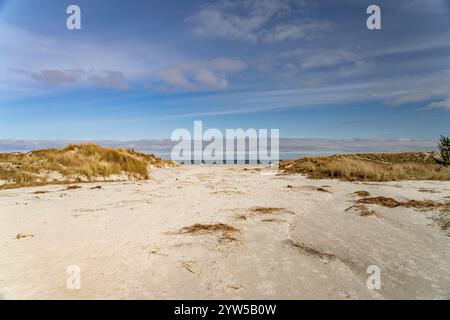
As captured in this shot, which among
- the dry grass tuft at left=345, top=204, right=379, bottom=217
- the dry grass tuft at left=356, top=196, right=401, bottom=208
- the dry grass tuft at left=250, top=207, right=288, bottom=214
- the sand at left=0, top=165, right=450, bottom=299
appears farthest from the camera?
the dry grass tuft at left=356, top=196, right=401, bottom=208

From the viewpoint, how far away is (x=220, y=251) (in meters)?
5.17

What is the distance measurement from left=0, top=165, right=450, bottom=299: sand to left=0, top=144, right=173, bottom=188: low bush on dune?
20.7ft

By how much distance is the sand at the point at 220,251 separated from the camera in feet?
12.5

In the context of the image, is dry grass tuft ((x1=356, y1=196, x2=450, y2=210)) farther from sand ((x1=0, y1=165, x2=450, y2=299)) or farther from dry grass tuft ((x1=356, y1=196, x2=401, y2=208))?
sand ((x1=0, y1=165, x2=450, y2=299))

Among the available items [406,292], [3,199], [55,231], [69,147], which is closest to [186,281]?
[406,292]

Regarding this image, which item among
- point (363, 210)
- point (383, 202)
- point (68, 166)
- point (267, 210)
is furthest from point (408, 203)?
point (68, 166)

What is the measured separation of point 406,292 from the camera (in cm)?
376

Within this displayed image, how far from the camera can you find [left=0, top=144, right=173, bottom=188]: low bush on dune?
1482 cm

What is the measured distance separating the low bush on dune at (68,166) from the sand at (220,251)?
6322mm

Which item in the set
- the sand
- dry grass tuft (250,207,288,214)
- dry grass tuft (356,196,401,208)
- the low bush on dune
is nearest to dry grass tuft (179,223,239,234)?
the sand

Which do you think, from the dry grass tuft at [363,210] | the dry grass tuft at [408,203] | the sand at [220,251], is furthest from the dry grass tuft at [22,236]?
the dry grass tuft at [408,203]

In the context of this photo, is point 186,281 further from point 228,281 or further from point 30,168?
point 30,168
